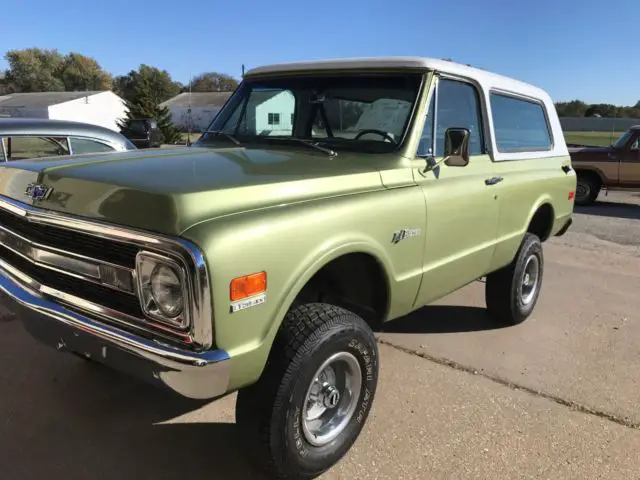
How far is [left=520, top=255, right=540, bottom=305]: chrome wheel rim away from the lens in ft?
16.0

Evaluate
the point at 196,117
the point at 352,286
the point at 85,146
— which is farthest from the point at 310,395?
the point at 196,117

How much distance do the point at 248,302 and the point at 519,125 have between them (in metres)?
3.40

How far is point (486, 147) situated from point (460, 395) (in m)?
1.76

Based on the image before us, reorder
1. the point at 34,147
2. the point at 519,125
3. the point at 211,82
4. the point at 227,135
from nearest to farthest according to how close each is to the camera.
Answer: the point at 227,135 < the point at 519,125 < the point at 34,147 < the point at 211,82

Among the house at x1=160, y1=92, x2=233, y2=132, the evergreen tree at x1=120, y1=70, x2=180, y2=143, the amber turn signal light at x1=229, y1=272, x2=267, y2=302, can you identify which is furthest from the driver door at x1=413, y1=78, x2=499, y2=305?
the house at x1=160, y1=92, x2=233, y2=132

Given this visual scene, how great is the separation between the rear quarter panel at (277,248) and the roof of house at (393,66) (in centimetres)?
95

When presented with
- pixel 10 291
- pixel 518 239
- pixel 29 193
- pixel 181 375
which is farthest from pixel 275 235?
pixel 518 239

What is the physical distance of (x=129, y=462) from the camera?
2.78 metres

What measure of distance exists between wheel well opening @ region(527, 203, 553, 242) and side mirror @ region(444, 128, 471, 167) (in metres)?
1.89

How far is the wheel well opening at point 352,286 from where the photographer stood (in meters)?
2.90

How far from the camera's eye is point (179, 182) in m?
2.31

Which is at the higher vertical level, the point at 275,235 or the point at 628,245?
the point at 275,235

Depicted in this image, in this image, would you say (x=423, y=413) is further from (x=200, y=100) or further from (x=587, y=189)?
(x=200, y=100)

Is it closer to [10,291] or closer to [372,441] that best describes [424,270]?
[372,441]
